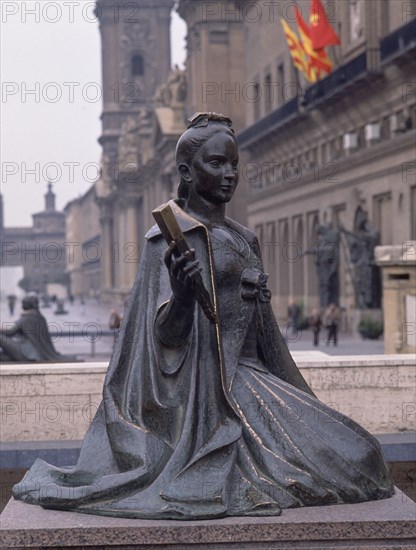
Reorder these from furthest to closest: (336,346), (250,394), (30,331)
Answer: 1. (336,346)
2. (30,331)
3. (250,394)

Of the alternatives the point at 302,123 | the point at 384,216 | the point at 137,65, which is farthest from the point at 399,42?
the point at 137,65

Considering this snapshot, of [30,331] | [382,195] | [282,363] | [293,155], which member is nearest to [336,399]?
[282,363]

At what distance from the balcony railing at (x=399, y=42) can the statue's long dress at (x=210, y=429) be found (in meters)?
26.7

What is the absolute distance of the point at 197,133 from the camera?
20.5ft

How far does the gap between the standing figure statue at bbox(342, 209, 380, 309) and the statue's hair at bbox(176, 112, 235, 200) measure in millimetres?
30796

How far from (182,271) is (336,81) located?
3562cm

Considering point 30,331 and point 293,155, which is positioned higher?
point 293,155

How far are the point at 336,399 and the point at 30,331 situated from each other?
29.4ft

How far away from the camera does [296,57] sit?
42.8 metres

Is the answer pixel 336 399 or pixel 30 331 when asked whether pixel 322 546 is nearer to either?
pixel 336 399

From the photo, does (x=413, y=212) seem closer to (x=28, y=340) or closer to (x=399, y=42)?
(x=399, y=42)

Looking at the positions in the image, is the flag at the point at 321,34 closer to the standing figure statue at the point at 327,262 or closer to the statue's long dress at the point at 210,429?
the standing figure statue at the point at 327,262

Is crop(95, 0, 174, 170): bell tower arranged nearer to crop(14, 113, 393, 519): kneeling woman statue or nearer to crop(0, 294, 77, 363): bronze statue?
crop(0, 294, 77, 363): bronze statue

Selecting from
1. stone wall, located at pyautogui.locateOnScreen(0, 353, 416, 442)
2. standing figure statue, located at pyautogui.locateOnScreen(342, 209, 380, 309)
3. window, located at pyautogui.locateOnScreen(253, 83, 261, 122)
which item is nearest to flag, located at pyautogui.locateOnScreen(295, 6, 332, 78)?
standing figure statue, located at pyautogui.locateOnScreen(342, 209, 380, 309)
